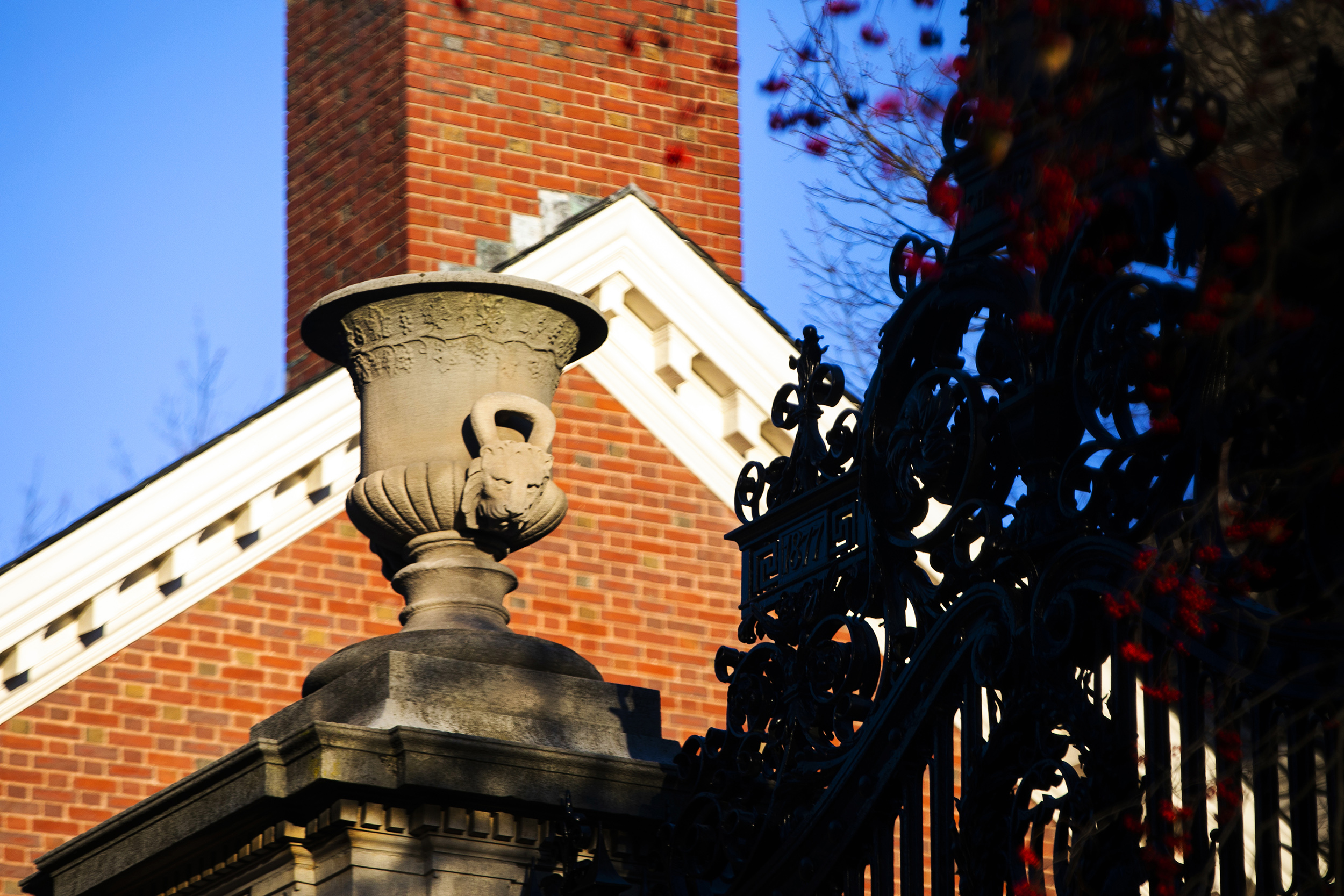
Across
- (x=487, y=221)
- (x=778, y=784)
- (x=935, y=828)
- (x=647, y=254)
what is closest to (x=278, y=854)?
(x=778, y=784)

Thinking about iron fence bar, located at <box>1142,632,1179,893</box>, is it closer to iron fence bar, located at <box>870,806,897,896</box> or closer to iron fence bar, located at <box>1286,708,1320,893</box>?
iron fence bar, located at <box>1286,708,1320,893</box>

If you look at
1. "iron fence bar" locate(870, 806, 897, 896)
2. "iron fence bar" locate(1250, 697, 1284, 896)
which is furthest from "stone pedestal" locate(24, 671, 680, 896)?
"iron fence bar" locate(1250, 697, 1284, 896)

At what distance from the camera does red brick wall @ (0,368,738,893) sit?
33.9ft

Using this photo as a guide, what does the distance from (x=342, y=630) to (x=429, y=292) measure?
5.77 meters

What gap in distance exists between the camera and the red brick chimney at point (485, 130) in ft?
44.3

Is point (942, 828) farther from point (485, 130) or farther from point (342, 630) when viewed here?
point (485, 130)

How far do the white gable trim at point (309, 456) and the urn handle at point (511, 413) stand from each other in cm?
521

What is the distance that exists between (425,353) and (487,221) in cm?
768

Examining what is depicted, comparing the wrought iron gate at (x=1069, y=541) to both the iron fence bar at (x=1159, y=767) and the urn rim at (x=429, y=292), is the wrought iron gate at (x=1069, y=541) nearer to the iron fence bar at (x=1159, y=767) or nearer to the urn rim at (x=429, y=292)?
the iron fence bar at (x=1159, y=767)

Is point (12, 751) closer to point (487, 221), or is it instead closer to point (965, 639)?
point (487, 221)

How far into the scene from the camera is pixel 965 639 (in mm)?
4293

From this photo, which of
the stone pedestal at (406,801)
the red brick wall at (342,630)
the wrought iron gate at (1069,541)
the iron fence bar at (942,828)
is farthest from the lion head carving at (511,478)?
the red brick wall at (342,630)

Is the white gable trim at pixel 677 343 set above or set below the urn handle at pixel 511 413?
above

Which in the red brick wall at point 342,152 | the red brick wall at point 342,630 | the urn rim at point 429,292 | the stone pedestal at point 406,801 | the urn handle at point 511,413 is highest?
the red brick wall at point 342,152
